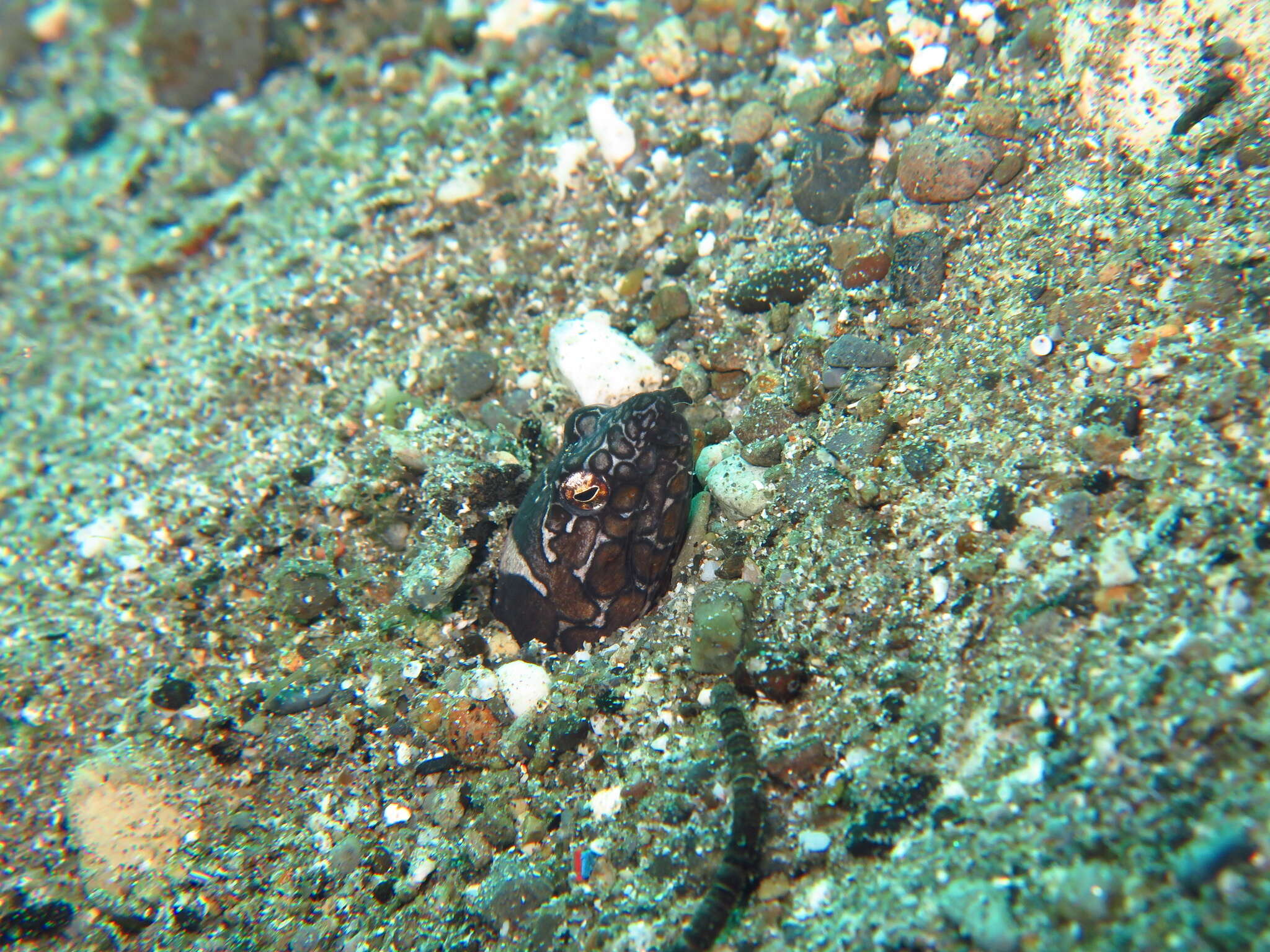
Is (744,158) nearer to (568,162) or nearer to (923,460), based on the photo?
(568,162)

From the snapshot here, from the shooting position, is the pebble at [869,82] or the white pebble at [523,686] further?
the pebble at [869,82]

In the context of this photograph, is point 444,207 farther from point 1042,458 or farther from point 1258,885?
point 1258,885

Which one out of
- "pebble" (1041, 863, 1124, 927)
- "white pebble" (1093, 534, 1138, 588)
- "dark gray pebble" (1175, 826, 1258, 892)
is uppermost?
"white pebble" (1093, 534, 1138, 588)

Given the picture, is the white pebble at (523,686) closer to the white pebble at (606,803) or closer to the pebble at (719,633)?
the white pebble at (606,803)

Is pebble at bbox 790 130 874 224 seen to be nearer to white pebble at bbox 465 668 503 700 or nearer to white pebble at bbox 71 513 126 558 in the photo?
white pebble at bbox 465 668 503 700

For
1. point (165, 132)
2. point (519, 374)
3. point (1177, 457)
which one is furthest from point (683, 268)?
point (165, 132)

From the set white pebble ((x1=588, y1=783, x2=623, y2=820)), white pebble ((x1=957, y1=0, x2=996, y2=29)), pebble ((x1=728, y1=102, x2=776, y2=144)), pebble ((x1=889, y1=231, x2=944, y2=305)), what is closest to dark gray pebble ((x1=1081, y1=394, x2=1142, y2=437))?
pebble ((x1=889, y1=231, x2=944, y2=305))

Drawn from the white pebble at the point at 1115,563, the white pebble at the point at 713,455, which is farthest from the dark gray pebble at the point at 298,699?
the white pebble at the point at 1115,563
